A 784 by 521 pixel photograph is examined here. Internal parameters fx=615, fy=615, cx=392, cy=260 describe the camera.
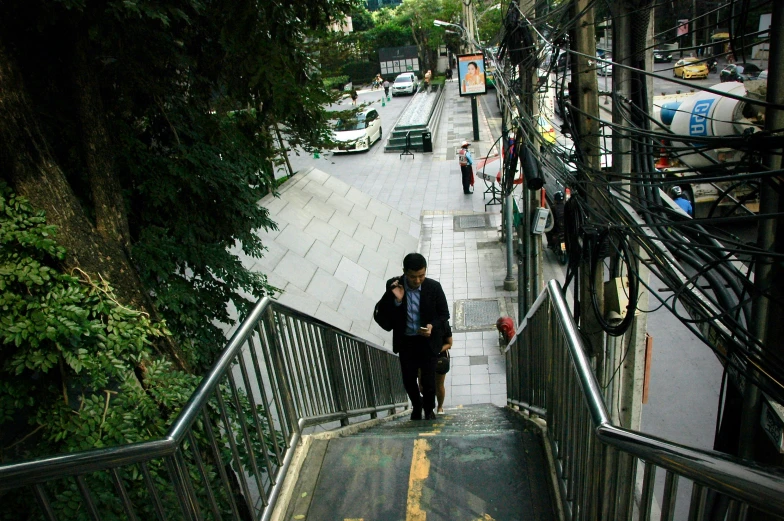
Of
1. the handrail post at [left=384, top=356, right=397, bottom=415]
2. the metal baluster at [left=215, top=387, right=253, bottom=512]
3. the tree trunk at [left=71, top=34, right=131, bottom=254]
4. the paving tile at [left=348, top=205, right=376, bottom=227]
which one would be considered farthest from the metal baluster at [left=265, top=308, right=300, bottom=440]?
the paving tile at [left=348, top=205, right=376, bottom=227]

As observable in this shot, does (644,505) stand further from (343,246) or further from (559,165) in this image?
(343,246)

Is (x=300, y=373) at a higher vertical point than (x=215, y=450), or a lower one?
lower

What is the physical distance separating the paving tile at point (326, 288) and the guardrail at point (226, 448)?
4.59 meters

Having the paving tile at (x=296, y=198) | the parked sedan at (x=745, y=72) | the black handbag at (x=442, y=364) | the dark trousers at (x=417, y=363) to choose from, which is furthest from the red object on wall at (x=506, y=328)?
the paving tile at (x=296, y=198)

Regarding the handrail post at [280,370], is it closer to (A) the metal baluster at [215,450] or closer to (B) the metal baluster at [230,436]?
(B) the metal baluster at [230,436]

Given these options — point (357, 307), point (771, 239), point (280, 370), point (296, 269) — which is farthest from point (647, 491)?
point (296, 269)

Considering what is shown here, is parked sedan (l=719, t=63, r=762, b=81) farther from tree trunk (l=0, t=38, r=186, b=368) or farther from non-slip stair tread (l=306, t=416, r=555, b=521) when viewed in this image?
tree trunk (l=0, t=38, r=186, b=368)

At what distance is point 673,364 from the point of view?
912 cm

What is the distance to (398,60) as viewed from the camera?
158 feet

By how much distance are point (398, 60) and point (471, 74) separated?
31.4m

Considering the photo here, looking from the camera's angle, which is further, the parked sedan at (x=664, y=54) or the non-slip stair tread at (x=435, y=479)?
the parked sedan at (x=664, y=54)

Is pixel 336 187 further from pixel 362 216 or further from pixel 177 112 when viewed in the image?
pixel 177 112

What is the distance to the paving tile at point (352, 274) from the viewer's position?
10852 millimetres

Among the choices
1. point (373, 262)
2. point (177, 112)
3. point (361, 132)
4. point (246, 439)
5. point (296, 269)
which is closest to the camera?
point (246, 439)
